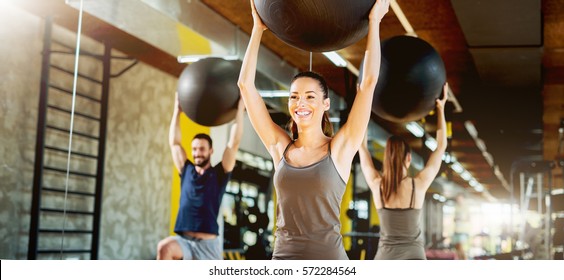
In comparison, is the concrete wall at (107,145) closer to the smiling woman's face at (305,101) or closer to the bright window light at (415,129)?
the bright window light at (415,129)

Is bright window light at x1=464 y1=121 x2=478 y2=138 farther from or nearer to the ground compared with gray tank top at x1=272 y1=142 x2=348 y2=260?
farther from the ground

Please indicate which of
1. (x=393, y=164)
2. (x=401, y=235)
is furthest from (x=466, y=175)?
(x=401, y=235)

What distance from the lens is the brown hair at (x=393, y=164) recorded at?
12.9 feet

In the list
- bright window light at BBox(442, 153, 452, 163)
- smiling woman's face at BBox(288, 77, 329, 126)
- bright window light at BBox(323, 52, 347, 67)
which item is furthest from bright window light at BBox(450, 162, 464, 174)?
smiling woman's face at BBox(288, 77, 329, 126)

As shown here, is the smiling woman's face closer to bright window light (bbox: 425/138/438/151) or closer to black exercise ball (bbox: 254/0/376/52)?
black exercise ball (bbox: 254/0/376/52)

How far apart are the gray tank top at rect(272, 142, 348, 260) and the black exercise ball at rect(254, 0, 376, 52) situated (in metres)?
0.42

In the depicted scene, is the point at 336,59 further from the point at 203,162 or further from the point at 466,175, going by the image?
the point at 466,175

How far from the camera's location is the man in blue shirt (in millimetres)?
4277

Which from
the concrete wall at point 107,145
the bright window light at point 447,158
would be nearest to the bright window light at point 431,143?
the bright window light at point 447,158

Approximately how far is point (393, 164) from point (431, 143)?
0.43 metres

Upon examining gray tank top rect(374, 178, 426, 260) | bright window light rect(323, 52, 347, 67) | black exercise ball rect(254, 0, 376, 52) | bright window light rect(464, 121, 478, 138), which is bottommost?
gray tank top rect(374, 178, 426, 260)

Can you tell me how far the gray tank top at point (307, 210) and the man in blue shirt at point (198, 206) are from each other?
183 cm

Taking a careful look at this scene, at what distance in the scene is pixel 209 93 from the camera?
403cm

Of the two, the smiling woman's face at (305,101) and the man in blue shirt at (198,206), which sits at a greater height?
the smiling woman's face at (305,101)
